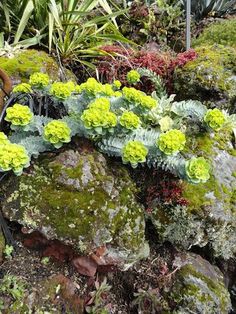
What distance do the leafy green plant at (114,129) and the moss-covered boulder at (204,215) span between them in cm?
24

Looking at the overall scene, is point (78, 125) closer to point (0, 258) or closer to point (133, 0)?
point (0, 258)

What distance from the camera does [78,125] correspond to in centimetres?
220

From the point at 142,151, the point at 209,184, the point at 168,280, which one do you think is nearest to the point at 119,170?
the point at 142,151

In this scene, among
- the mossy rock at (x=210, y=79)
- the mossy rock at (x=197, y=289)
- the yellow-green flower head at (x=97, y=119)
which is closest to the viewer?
the yellow-green flower head at (x=97, y=119)

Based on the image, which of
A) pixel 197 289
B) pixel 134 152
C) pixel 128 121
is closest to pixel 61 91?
pixel 128 121

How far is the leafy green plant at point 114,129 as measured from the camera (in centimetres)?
204

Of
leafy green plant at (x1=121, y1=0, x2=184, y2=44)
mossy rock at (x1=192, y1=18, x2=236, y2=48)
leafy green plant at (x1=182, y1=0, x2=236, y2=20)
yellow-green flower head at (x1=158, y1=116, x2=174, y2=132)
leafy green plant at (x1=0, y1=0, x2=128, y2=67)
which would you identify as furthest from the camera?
leafy green plant at (x1=182, y1=0, x2=236, y2=20)

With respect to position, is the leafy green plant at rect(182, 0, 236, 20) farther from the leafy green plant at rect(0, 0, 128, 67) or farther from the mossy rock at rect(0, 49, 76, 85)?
the mossy rock at rect(0, 49, 76, 85)

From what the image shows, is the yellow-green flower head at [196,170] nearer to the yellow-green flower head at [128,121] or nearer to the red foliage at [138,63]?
the yellow-green flower head at [128,121]

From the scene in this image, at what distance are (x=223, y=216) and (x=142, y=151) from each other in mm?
763

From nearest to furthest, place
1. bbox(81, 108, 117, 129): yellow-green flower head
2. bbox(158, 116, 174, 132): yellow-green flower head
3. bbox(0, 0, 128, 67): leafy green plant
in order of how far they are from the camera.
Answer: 1. bbox(81, 108, 117, 129): yellow-green flower head
2. bbox(158, 116, 174, 132): yellow-green flower head
3. bbox(0, 0, 128, 67): leafy green plant

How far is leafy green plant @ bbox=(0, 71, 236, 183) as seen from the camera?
2.04 m

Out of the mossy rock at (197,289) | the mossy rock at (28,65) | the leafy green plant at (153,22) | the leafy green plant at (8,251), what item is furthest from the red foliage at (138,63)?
the leafy green plant at (8,251)

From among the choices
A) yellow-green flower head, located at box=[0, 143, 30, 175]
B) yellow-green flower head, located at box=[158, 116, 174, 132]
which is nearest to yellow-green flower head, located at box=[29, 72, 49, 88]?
yellow-green flower head, located at box=[0, 143, 30, 175]
